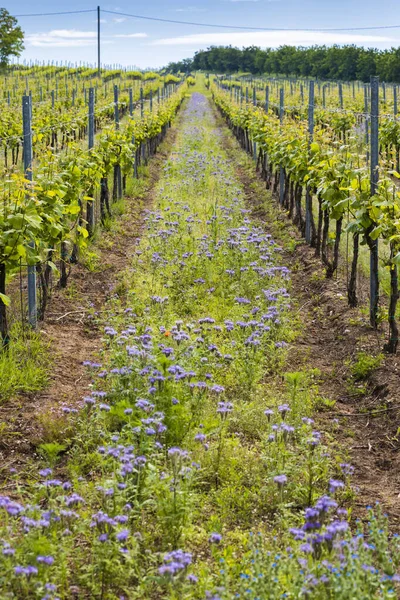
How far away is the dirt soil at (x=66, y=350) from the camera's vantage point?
18.2 ft

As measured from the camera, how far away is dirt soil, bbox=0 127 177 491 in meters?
5.56

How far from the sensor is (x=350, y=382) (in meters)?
7.04

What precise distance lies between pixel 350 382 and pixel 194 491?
9.31 ft

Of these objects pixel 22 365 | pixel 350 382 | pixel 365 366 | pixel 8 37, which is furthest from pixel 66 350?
pixel 8 37

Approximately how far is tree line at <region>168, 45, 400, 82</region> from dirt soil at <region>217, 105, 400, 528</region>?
5631 centimetres

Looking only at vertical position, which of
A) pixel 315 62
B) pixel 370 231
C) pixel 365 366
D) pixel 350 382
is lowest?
pixel 350 382

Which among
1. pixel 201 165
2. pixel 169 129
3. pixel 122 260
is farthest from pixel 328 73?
pixel 122 260

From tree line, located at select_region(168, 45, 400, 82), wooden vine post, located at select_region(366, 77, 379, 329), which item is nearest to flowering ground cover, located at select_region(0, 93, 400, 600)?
wooden vine post, located at select_region(366, 77, 379, 329)

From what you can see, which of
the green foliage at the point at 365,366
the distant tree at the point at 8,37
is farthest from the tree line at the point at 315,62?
the green foliage at the point at 365,366

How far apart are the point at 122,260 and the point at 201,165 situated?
28.8ft

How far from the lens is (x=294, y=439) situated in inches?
227

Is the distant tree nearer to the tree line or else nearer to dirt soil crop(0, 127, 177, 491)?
the tree line

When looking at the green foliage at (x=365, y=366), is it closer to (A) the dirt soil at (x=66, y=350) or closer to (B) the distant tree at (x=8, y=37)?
(A) the dirt soil at (x=66, y=350)

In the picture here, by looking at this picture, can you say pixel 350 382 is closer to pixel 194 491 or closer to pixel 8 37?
pixel 194 491
